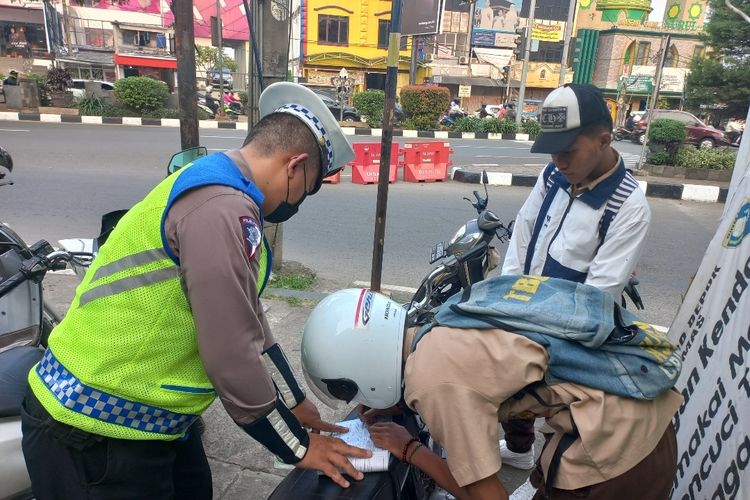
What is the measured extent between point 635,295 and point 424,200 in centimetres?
552

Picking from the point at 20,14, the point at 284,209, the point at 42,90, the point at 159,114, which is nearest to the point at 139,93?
the point at 159,114

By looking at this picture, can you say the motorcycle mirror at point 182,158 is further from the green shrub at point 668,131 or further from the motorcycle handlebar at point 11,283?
the green shrub at point 668,131

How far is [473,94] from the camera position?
3703cm

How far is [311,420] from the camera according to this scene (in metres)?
1.78

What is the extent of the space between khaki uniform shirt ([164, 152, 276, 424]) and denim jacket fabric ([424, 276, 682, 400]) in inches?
21.1

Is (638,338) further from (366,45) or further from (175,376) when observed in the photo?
(366,45)

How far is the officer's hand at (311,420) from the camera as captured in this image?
1736 mm

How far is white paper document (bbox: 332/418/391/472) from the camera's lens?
151 cm

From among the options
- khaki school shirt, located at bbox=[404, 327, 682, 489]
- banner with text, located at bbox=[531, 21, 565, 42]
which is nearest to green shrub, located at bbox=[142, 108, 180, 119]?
khaki school shirt, located at bbox=[404, 327, 682, 489]

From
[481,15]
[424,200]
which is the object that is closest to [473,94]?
[481,15]

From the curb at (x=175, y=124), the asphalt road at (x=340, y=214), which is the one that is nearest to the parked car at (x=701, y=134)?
the curb at (x=175, y=124)

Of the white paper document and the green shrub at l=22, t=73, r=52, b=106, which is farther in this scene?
the green shrub at l=22, t=73, r=52, b=106

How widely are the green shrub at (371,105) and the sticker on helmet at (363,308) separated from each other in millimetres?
19004

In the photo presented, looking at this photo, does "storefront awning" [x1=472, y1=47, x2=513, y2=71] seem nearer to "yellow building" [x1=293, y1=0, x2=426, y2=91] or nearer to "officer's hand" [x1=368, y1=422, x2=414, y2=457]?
"yellow building" [x1=293, y1=0, x2=426, y2=91]
